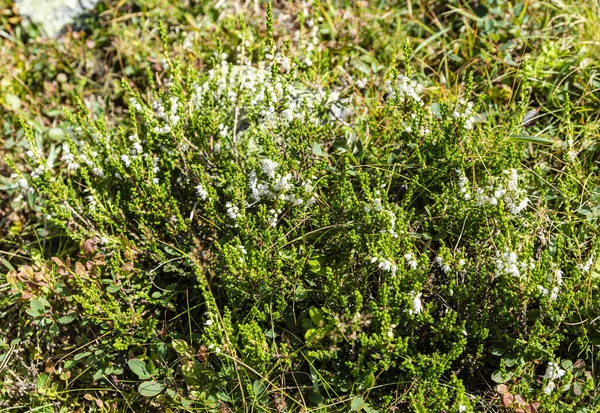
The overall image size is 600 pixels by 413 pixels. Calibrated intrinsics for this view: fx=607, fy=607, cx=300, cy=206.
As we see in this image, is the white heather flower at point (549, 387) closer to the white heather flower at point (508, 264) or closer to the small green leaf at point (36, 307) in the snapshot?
the white heather flower at point (508, 264)

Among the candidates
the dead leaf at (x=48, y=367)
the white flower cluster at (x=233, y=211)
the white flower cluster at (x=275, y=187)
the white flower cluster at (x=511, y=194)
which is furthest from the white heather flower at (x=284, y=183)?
the dead leaf at (x=48, y=367)

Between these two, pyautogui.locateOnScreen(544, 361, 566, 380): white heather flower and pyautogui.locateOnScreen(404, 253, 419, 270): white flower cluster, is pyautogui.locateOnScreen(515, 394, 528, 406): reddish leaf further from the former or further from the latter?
pyautogui.locateOnScreen(404, 253, 419, 270): white flower cluster

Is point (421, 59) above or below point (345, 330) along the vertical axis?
above

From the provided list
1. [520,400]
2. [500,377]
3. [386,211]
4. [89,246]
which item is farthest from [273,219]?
[520,400]

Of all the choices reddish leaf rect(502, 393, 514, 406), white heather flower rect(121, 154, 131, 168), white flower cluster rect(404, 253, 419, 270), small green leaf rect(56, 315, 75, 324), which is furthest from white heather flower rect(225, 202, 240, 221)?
reddish leaf rect(502, 393, 514, 406)

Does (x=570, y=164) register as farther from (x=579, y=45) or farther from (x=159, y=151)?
(x=159, y=151)

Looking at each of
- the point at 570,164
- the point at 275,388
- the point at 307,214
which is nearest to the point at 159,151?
the point at 307,214
